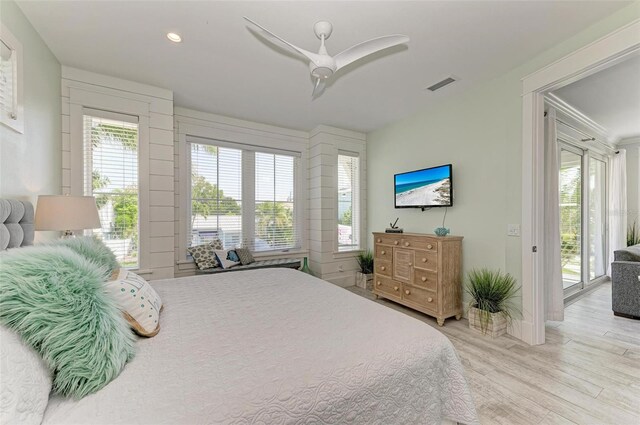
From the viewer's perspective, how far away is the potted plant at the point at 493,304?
8.55ft

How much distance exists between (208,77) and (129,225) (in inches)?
75.0

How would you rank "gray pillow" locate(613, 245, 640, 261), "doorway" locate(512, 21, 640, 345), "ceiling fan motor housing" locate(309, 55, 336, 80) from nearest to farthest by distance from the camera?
1. "ceiling fan motor housing" locate(309, 55, 336, 80)
2. "doorway" locate(512, 21, 640, 345)
3. "gray pillow" locate(613, 245, 640, 261)

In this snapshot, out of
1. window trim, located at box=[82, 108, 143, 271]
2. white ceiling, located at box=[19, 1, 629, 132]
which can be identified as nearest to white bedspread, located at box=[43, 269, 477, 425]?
window trim, located at box=[82, 108, 143, 271]

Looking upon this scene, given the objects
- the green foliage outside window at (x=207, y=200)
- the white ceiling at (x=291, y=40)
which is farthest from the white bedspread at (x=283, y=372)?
the green foliage outside window at (x=207, y=200)

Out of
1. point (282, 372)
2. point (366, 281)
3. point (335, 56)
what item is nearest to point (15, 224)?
point (282, 372)

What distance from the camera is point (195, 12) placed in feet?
6.27

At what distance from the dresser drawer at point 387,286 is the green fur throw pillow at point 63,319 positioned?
10.1ft

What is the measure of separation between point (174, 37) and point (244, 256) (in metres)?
2.67

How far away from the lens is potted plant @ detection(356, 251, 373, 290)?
4.34m

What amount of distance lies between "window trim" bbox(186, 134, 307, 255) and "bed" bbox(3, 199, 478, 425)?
2118 mm

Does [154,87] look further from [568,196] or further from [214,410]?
[568,196]

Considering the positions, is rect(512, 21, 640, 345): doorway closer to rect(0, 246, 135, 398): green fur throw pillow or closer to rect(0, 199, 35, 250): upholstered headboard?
rect(0, 246, 135, 398): green fur throw pillow

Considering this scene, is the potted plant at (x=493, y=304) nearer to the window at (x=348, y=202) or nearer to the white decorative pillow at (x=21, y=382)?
the window at (x=348, y=202)

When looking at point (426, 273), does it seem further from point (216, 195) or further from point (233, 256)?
point (216, 195)
